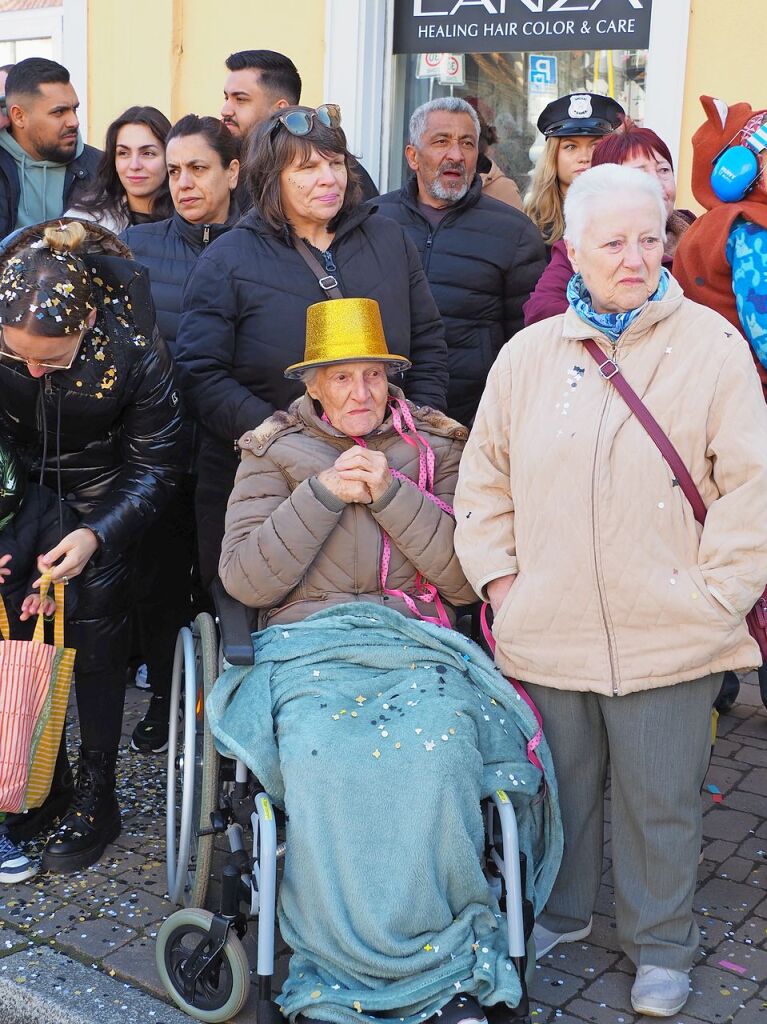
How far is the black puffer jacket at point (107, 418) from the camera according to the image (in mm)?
3594

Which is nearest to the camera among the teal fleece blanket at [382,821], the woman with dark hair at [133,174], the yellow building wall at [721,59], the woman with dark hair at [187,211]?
the teal fleece blanket at [382,821]

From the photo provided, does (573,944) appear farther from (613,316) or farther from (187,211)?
(187,211)

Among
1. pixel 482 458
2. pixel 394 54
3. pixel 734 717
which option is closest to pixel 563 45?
pixel 394 54

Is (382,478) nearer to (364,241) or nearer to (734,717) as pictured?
(364,241)

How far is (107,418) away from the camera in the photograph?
3.70 metres

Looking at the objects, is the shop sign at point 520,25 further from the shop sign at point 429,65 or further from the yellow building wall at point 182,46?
the yellow building wall at point 182,46

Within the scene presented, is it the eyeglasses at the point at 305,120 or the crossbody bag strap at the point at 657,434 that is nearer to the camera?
the crossbody bag strap at the point at 657,434

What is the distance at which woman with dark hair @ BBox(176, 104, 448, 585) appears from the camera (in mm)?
3916

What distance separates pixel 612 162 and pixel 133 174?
209cm

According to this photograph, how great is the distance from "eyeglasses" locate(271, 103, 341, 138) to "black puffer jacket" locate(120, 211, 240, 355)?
78cm

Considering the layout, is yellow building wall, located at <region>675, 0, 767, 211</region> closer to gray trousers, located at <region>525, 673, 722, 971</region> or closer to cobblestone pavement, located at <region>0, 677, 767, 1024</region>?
cobblestone pavement, located at <region>0, 677, 767, 1024</region>

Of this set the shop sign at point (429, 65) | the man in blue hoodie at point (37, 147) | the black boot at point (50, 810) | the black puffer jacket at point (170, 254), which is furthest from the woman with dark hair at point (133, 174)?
the shop sign at point (429, 65)

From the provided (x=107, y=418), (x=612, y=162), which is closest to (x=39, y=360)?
(x=107, y=418)

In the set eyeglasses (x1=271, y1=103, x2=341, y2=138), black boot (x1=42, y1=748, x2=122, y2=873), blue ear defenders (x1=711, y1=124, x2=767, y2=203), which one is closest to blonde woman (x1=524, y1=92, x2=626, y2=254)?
eyeglasses (x1=271, y1=103, x2=341, y2=138)
